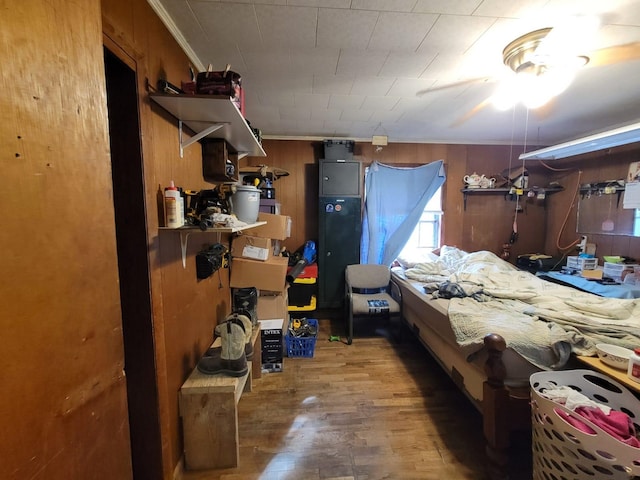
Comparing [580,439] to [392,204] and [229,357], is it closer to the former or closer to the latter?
[229,357]

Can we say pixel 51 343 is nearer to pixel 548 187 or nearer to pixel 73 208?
pixel 73 208

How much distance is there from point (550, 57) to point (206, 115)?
6.11ft

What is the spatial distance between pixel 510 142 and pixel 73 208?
456cm

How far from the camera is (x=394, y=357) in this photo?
2682mm

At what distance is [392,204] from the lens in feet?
12.0

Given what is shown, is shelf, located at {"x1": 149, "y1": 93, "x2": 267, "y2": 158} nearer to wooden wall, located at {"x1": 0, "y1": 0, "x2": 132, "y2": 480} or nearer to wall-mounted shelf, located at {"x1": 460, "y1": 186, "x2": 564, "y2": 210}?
wooden wall, located at {"x1": 0, "y1": 0, "x2": 132, "y2": 480}

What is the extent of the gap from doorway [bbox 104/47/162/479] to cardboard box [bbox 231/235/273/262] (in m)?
1.22

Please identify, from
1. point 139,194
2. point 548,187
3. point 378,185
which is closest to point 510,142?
point 548,187

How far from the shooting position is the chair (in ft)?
9.45

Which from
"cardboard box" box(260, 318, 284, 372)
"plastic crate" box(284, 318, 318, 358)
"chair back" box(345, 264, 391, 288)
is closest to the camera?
"cardboard box" box(260, 318, 284, 372)

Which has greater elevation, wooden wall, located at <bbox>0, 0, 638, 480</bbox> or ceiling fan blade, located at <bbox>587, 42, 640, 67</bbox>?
ceiling fan blade, located at <bbox>587, 42, 640, 67</bbox>

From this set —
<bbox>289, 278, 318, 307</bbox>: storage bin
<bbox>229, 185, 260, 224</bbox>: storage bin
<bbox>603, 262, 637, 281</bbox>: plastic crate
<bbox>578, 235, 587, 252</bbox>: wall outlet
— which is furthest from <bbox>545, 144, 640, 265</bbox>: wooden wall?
<bbox>229, 185, 260, 224</bbox>: storage bin

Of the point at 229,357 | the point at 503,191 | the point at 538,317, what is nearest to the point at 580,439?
the point at 538,317

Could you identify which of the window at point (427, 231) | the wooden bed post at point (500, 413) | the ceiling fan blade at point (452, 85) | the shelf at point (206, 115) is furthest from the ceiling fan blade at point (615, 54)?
the window at point (427, 231)
